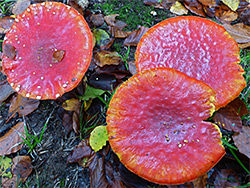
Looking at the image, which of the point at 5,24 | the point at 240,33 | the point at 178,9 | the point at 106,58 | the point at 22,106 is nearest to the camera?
the point at 22,106

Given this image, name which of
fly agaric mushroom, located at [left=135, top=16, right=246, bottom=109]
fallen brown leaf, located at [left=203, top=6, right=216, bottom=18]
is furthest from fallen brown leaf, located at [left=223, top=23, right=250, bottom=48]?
fly agaric mushroom, located at [left=135, top=16, right=246, bottom=109]

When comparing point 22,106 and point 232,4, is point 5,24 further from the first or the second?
point 232,4

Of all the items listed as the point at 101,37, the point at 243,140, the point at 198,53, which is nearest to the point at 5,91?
the point at 101,37

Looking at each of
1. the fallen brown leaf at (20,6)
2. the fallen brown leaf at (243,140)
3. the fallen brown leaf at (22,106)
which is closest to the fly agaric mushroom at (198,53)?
the fallen brown leaf at (243,140)

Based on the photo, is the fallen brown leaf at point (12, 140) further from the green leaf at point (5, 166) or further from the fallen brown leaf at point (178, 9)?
the fallen brown leaf at point (178, 9)

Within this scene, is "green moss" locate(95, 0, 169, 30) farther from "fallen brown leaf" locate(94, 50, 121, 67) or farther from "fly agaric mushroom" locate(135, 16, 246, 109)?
"fly agaric mushroom" locate(135, 16, 246, 109)

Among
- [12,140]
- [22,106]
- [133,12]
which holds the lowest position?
[12,140]

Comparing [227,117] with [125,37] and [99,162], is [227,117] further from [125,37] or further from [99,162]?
[125,37]
